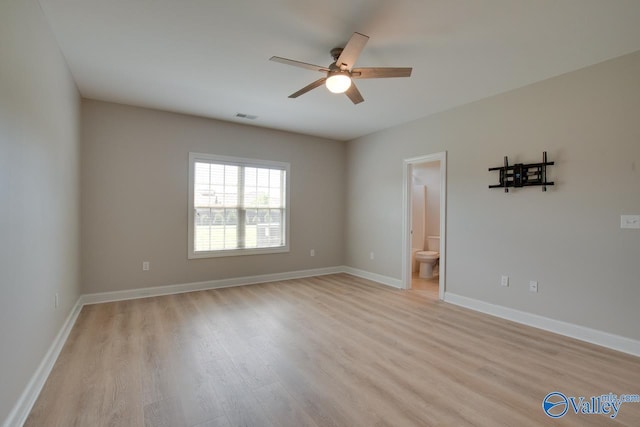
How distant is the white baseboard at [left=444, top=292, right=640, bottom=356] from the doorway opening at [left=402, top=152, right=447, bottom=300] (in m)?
0.44

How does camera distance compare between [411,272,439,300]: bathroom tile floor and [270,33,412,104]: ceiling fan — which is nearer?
[270,33,412,104]: ceiling fan

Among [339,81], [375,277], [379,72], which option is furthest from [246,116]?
[375,277]

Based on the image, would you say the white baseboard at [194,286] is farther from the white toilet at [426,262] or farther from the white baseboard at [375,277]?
the white toilet at [426,262]

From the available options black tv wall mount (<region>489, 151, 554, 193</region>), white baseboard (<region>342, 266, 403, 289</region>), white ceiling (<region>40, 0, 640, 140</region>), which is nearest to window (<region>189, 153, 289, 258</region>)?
white ceiling (<region>40, 0, 640, 140</region>)

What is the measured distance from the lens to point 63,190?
300 cm

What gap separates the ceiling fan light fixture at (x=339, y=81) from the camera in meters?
2.55

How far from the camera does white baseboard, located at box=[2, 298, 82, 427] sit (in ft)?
5.55

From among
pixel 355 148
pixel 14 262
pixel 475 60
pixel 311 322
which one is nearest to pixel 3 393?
pixel 14 262

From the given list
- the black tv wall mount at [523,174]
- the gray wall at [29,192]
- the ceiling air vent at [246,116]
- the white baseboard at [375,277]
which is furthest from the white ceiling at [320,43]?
the white baseboard at [375,277]

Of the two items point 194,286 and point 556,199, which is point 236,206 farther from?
point 556,199

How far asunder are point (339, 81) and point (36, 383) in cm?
314

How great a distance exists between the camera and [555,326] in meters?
3.17

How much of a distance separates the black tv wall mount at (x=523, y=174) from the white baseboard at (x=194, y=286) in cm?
349

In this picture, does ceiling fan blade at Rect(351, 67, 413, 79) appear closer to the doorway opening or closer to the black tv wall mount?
the black tv wall mount
